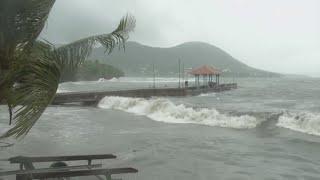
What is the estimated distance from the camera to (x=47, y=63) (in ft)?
19.5

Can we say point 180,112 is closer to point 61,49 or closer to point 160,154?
point 160,154

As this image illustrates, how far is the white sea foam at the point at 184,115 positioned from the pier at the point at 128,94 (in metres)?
4.76

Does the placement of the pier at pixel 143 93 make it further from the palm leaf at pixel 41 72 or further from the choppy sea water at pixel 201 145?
the palm leaf at pixel 41 72

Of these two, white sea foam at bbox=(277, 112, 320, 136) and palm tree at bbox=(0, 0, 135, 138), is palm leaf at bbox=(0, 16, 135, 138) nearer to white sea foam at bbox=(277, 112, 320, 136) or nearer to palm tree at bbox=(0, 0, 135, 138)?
palm tree at bbox=(0, 0, 135, 138)

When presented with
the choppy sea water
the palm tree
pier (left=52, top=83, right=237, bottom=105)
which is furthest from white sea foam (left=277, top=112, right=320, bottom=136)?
pier (left=52, top=83, right=237, bottom=105)

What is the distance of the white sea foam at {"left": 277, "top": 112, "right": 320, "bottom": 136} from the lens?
2233 cm

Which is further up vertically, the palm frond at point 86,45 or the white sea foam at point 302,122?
the palm frond at point 86,45

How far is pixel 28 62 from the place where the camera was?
5.83 metres

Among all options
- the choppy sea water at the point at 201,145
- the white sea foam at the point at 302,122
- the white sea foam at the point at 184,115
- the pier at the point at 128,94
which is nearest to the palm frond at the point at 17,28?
the choppy sea water at the point at 201,145

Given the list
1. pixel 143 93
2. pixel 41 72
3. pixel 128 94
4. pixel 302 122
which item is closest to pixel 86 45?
pixel 41 72

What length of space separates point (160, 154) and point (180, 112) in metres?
15.1

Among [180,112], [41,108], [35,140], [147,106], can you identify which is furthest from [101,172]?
[147,106]

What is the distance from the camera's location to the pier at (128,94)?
41750 mm

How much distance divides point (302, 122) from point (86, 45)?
62.5 ft
